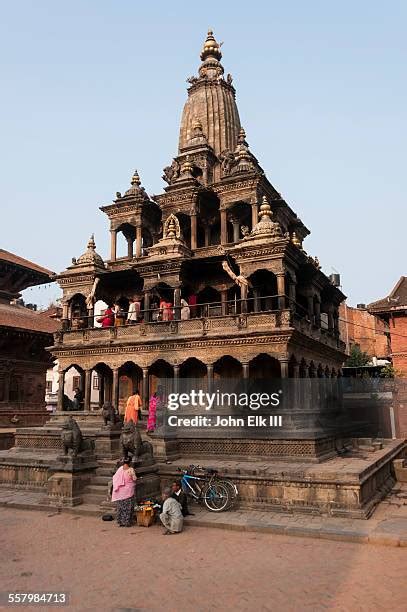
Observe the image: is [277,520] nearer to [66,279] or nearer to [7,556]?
[7,556]

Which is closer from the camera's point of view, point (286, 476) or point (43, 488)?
point (286, 476)

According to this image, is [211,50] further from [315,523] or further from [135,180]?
[315,523]

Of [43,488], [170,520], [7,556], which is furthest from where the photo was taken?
[43,488]

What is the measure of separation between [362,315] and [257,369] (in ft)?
133

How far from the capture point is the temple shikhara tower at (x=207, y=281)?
851 inches

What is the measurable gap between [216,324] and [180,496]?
10.00 metres

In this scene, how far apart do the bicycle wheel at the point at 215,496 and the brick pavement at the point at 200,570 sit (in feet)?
4.34

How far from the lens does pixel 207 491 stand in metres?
13.5

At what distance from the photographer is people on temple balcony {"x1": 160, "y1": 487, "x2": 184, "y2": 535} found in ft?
38.4

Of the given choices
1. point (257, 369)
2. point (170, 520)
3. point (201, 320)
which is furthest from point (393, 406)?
point (170, 520)

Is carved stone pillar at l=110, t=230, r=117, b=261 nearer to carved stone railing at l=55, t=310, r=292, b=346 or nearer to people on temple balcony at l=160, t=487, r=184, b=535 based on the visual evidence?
carved stone railing at l=55, t=310, r=292, b=346

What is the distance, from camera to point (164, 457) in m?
17.0

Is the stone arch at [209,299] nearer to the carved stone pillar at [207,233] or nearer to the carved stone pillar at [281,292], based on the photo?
the carved stone pillar at [207,233]

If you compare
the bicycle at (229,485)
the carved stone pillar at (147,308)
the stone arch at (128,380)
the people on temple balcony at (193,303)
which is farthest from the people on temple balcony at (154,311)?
the bicycle at (229,485)
